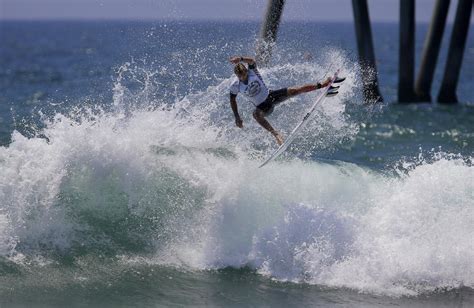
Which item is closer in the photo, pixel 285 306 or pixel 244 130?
pixel 285 306

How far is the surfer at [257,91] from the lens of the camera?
11992mm

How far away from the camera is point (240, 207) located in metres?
11.7

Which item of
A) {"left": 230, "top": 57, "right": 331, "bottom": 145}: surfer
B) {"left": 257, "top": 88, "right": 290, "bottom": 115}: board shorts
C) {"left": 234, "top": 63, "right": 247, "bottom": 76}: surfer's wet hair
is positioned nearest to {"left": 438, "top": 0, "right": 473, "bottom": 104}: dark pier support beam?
{"left": 230, "top": 57, "right": 331, "bottom": 145}: surfer

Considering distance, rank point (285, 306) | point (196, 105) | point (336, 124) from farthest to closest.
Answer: point (336, 124) < point (196, 105) < point (285, 306)

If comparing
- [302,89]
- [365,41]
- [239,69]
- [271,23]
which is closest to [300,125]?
[302,89]

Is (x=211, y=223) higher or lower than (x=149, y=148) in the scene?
lower

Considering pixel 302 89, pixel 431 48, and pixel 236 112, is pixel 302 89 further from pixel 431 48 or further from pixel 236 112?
pixel 431 48

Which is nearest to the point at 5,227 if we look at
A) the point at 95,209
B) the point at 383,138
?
the point at 95,209

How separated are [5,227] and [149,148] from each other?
261cm

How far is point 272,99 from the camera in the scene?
41.1ft

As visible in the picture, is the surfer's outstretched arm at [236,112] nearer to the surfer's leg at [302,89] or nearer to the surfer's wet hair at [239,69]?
the surfer's wet hair at [239,69]

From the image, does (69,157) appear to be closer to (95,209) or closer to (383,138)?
(95,209)

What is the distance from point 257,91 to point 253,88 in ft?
0.33

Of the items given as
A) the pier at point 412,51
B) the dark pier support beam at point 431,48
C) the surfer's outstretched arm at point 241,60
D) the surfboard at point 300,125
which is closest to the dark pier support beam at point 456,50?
the pier at point 412,51
